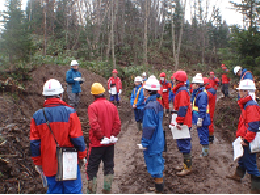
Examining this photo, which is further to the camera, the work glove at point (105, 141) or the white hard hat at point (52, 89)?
the work glove at point (105, 141)

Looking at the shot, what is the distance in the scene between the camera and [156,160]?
473cm

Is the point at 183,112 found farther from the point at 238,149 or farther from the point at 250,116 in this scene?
the point at 250,116

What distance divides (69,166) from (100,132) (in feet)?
3.24

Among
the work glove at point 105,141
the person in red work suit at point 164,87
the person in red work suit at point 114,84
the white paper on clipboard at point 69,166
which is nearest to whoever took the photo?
the white paper on clipboard at point 69,166

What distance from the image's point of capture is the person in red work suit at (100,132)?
14.7 ft

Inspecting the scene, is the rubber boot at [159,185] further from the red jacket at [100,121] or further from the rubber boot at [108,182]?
the red jacket at [100,121]

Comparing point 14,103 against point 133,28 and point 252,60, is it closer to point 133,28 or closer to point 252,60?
point 252,60

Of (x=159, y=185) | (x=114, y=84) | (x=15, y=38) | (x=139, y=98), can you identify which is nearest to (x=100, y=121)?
(x=159, y=185)

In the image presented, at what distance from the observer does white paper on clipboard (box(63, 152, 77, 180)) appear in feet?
11.6

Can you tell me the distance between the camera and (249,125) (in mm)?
4504

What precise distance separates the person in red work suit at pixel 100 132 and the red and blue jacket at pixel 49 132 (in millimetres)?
791

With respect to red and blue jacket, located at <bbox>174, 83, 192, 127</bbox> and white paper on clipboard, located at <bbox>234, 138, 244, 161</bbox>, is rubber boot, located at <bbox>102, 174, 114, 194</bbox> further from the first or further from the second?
white paper on clipboard, located at <bbox>234, 138, 244, 161</bbox>

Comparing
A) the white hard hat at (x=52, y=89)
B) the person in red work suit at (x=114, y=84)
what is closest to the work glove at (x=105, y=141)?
the white hard hat at (x=52, y=89)

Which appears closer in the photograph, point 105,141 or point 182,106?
point 105,141
